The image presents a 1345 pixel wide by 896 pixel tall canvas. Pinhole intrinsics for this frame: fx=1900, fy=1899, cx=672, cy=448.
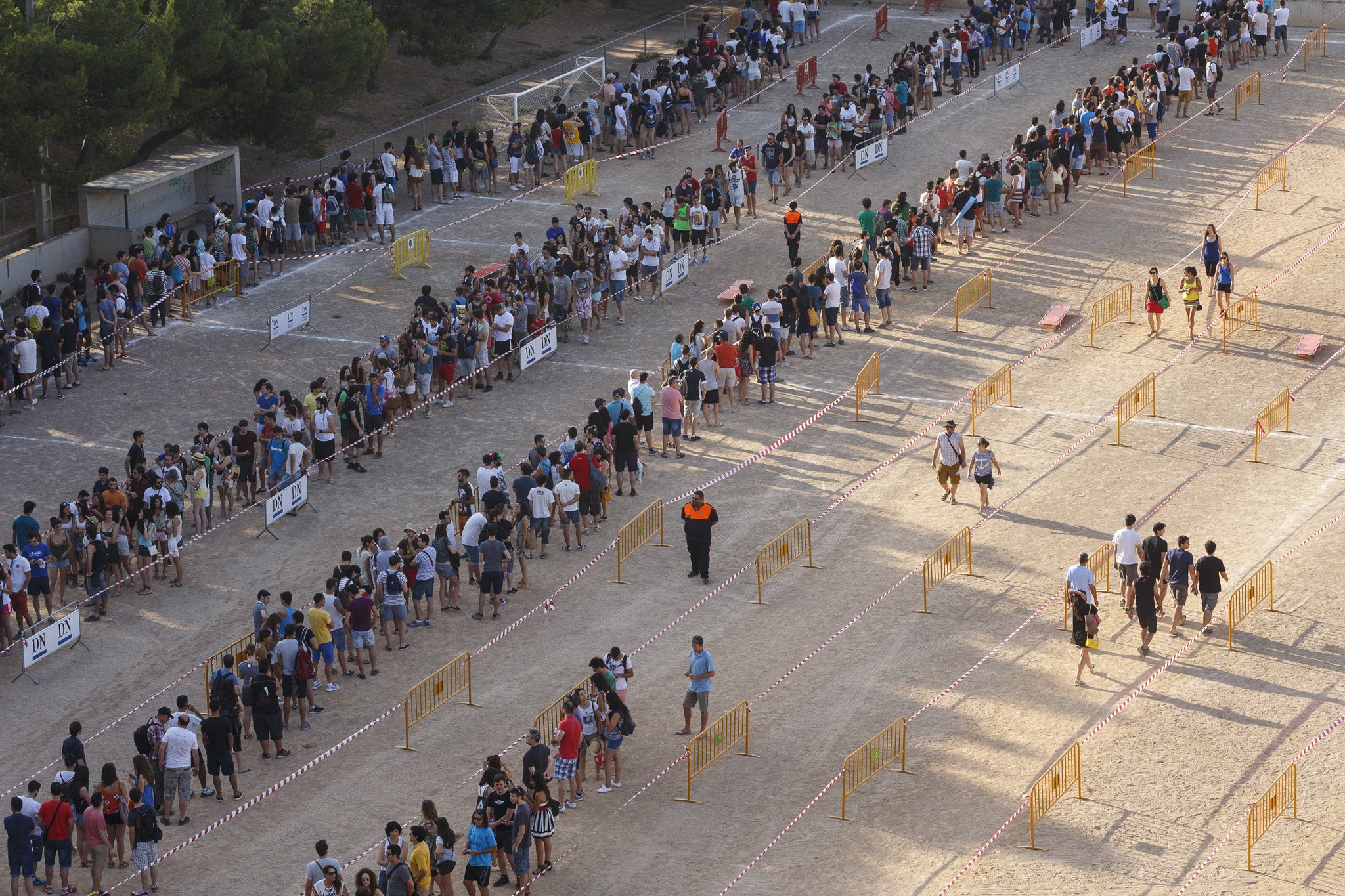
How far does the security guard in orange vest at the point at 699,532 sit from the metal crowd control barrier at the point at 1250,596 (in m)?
7.09

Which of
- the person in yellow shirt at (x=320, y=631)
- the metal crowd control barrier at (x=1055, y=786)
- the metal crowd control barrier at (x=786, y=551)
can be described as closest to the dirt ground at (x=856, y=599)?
the metal crowd control barrier at (x=1055, y=786)

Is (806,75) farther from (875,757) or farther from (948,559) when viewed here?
(875,757)

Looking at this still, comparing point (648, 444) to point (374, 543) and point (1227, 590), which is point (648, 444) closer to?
point (374, 543)

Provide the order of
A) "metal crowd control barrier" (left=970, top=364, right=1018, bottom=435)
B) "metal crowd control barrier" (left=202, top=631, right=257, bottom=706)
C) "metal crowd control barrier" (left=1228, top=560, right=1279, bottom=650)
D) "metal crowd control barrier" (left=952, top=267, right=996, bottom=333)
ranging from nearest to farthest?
"metal crowd control barrier" (left=202, top=631, right=257, bottom=706), "metal crowd control barrier" (left=1228, top=560, right=1279, bottom=650), "metal crowd control barrier" (left=970, top=364, right=1018, bottom=435), "metal crowd control barrier" (left=952, top=267, right=996, bottom=333)

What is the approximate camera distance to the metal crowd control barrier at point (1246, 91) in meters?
45.8

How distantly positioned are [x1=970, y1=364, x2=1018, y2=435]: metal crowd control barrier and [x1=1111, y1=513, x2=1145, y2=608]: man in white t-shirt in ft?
21.0

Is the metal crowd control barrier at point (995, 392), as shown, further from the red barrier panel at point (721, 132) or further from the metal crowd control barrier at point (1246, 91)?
the metal crowd control barrier at point (1246, 91)

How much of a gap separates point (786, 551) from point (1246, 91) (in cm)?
2465

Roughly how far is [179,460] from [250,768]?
669cm

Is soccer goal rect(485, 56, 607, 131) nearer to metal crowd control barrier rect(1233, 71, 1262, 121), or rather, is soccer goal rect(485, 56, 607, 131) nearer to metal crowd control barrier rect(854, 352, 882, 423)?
metal crowd control barrier rect(854, 352, 882, 423)

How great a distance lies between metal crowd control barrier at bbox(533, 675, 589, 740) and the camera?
2269cm

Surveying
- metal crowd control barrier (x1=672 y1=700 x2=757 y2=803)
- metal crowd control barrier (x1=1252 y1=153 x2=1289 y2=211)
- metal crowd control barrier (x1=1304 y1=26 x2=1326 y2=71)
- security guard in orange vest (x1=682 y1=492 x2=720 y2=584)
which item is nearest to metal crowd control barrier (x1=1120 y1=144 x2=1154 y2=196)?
metal crowd control barrier (x1=1252 y1=153 x2=1289 y2=211)

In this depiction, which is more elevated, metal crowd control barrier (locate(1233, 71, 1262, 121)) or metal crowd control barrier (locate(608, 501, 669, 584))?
metal crowd control barrier (locate(1233, 71, 1262, 121))

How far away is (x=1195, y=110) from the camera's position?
150 feet
